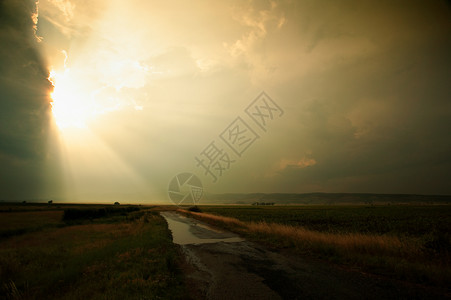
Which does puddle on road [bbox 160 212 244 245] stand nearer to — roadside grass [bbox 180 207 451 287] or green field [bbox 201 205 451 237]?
roadside grass [bbox 180 207 451 287]

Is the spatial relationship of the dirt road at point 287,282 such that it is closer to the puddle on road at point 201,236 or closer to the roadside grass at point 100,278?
the roadside grass at point 100,278

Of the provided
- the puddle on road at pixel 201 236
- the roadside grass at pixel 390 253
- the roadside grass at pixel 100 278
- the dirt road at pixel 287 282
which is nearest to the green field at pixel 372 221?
the roadside grass at pixel 390 253

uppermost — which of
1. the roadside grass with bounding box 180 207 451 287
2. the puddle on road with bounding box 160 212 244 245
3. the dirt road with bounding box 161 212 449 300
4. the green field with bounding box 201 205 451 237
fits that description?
the dirt road with bounding box 161 212 449 300

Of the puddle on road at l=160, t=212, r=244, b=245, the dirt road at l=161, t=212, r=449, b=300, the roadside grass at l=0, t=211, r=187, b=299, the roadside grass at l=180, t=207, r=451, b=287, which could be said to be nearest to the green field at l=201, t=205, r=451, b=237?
the roadside grass at l=180, t=207, r=451, b=287

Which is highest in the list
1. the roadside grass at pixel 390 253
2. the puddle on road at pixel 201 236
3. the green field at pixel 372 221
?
the roadside grass at pixel 390 253

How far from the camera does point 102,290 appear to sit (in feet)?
26.1

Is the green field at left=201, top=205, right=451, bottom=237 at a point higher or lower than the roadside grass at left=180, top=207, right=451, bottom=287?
lower

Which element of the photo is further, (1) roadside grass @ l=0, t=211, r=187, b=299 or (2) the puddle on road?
(2) the puddle on road

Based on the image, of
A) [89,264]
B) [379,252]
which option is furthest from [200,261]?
[379,252]

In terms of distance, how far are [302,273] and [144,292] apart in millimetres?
5684

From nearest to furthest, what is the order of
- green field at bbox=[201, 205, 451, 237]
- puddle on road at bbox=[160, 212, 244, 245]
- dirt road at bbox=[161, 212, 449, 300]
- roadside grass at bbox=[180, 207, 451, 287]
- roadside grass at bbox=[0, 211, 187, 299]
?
dirt road at bbox=[161, 212, 449, 300] → roadside grass at bbox=[0, 211, 187, 299] → roadside grass at bbox=[180, 207, 451, 287] → puddle on road at bbox=[160, 212, 244, 245] → green field at bbox=[201, 205, 451, 237]

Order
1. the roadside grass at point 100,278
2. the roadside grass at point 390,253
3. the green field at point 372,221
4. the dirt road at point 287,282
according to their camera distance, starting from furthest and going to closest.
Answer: the green field at point 372,221, the roadside grass at point 390,253, the roadside grass at point 100,278, the dirt road at point 287,282

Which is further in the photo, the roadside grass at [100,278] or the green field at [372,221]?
the green field at [372,221]

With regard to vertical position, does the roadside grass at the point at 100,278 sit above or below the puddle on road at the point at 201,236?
above
